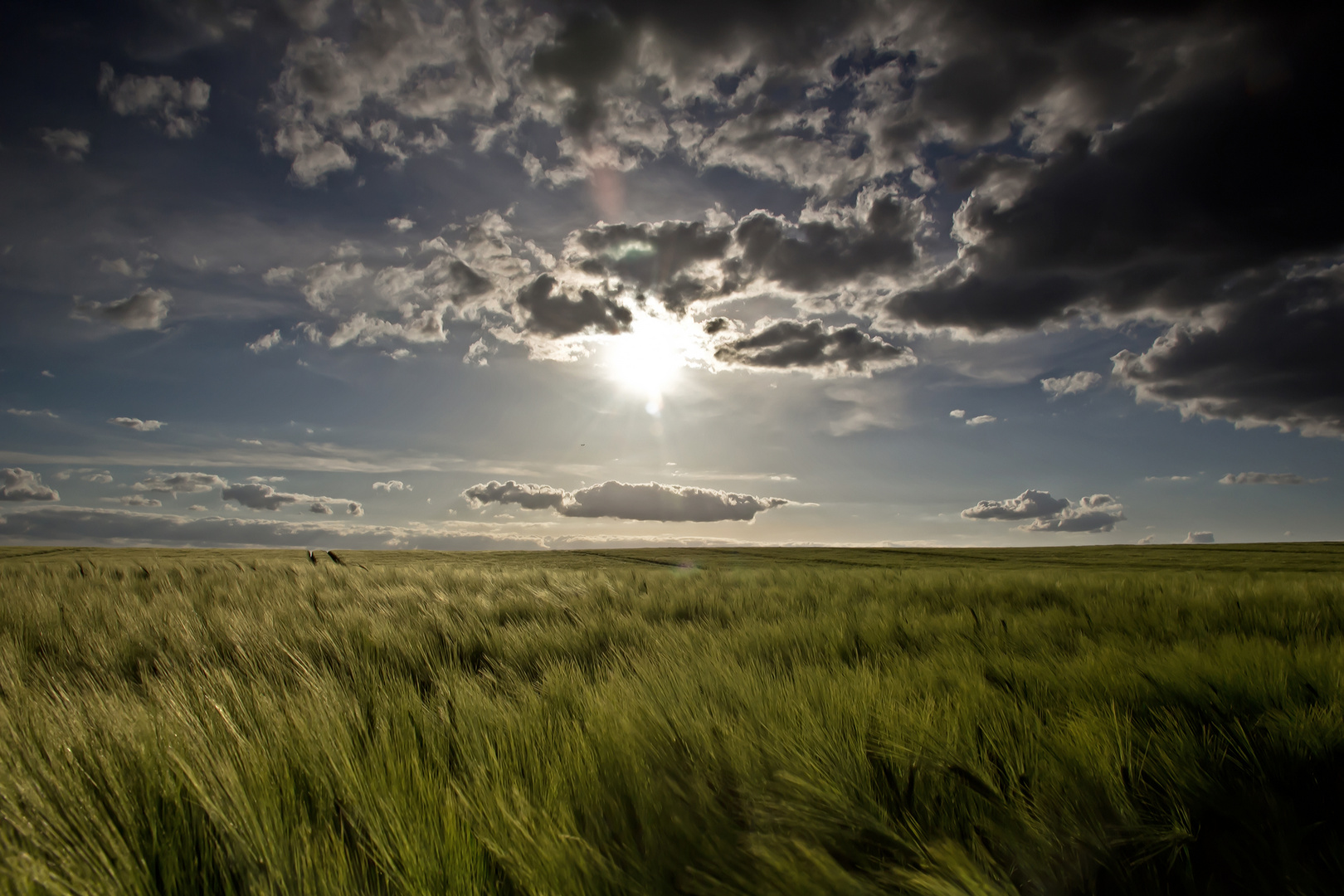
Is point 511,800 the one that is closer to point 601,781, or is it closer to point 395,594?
point 601,781

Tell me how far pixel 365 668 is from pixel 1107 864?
2.90m

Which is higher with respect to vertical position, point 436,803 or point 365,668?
point 436,803

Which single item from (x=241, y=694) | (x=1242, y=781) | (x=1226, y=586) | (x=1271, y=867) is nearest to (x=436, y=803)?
(x=241, y=694)

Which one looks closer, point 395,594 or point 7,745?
point 7,745

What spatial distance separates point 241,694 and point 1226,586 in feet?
25.3

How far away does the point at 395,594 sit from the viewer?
5.31 metres

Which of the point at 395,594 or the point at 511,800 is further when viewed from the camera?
the point at 395,594

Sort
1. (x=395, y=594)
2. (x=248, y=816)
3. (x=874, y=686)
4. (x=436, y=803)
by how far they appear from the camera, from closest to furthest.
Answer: (x=248, y=816), (x=436, y=803), (x=874, y=686), (x=395, y=594)

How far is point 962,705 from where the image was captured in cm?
161

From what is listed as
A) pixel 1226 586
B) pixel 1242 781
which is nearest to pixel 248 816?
pixel 1242 781

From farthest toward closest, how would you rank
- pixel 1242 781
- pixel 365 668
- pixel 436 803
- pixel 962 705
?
pixel 365 668 < pixel 962 705 < pixel 1242 781 < pixel 436 803

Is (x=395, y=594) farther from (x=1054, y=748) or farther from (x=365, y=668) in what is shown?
(x=1054, y=748)

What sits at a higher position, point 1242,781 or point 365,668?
point 1242,781

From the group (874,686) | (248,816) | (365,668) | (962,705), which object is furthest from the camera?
(365,668)
